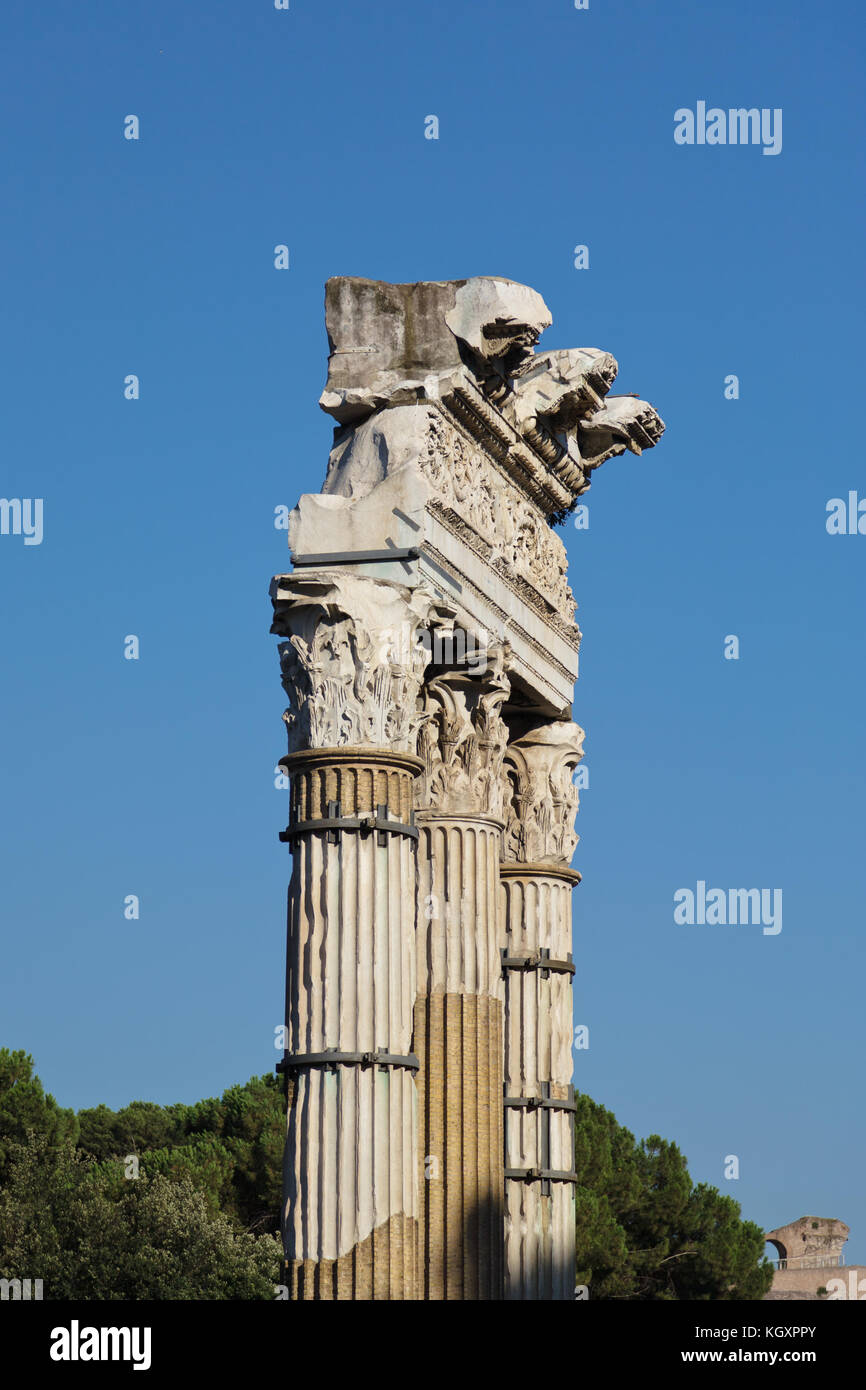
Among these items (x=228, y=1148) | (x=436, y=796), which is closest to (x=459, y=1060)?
(x=436, y=796)

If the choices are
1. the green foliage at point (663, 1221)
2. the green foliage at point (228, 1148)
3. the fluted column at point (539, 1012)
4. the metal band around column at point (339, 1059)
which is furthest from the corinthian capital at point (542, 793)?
the green foliage at point (663, 1221)

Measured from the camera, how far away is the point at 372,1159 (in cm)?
1955

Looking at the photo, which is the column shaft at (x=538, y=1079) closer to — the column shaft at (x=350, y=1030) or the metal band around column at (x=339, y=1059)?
the column shaft at (x=350, y=1030)

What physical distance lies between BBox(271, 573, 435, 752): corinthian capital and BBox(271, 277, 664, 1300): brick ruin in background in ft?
0.07

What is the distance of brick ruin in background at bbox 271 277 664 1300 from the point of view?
65.1 ft

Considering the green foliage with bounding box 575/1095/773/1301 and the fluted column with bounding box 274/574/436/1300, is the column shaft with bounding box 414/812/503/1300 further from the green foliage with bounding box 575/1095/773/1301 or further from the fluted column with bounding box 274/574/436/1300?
the green foliage with bounding box 575/1095/773/1301

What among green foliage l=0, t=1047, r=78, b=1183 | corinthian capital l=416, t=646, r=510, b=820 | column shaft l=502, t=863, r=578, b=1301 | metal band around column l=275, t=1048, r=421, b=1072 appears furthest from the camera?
green foliage l=0, t=1047, r=78, b=1183

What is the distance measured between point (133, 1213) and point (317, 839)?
32.7 meters

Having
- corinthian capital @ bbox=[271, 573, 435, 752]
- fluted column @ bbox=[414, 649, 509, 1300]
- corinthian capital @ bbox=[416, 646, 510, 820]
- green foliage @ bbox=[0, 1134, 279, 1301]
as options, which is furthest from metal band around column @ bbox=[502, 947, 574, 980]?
green foliage @ bbox=[0, 1134, 279, 1301]

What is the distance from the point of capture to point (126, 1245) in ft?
164

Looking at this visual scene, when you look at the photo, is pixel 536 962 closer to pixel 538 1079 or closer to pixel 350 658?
pixel 538 1079

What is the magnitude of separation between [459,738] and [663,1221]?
148 ft
